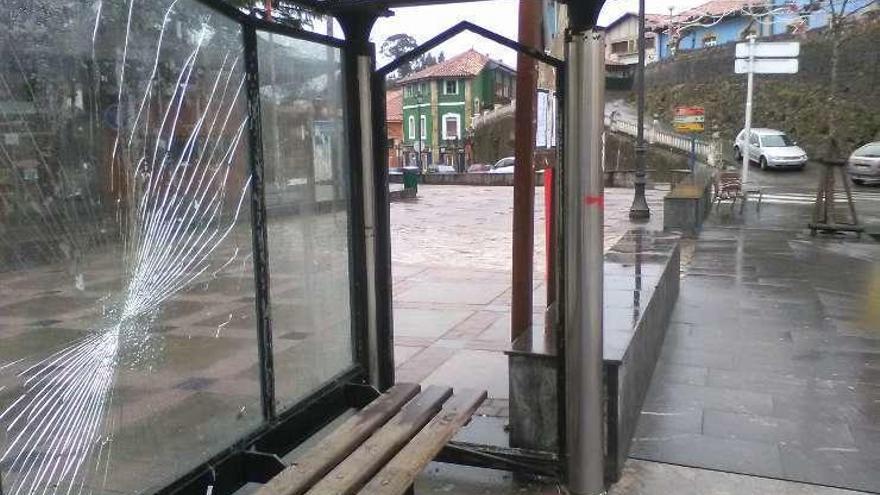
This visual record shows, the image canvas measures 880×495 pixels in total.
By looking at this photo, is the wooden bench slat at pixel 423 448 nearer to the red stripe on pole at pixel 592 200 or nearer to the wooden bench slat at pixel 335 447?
the wooden bench slat at pixel 335 447

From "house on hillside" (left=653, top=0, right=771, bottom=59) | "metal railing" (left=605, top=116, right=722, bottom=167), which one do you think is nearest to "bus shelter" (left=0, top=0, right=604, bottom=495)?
"metal railing" (left=605, top=116, right=722, bottom=167)

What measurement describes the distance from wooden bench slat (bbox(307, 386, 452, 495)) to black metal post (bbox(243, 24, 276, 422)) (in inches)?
21.8

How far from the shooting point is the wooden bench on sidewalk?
277 cm

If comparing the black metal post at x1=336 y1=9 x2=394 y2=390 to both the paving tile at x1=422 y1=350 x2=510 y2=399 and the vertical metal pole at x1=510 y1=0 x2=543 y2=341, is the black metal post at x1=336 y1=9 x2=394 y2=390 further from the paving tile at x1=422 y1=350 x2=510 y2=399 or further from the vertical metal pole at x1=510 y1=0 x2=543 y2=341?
the paving tile at x1=422 y1=350 x2=510 y2=399

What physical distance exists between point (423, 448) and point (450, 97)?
225 feet

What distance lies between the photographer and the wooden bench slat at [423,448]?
111 inches

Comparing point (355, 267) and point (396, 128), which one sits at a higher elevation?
point (396, 128)

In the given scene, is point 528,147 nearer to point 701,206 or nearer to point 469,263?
point 469,263

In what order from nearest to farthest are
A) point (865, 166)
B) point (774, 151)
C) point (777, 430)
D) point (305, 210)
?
1. point (305, 210)
2. point (777, 430)
3. point (865, 166)
4. point (774, 151)

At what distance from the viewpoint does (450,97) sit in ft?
230

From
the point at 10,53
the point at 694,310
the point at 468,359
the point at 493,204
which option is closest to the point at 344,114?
the point at 10,53

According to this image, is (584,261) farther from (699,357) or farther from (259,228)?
(699,357)

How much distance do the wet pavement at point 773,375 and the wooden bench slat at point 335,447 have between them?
4.94ft

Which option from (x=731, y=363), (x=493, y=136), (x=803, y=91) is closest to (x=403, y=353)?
(x=731, y=363)
